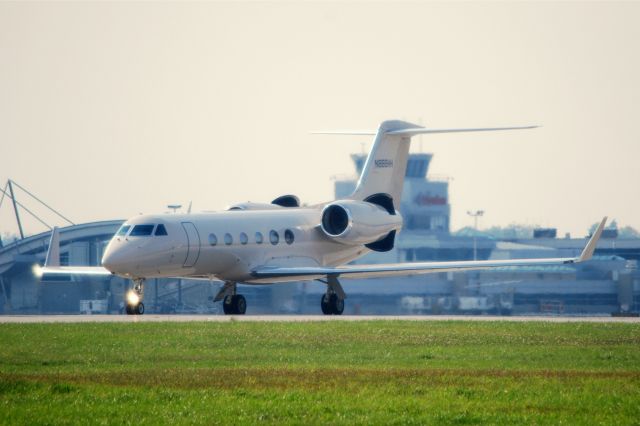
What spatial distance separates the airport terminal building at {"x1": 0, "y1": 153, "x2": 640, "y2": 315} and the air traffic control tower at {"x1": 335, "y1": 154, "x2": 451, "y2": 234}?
10cm

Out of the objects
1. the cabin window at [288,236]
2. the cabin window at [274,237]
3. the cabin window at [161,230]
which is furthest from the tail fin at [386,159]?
the cabin window at [161,230]

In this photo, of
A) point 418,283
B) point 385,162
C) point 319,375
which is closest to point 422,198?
point 418,283

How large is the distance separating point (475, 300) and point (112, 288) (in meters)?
35.1

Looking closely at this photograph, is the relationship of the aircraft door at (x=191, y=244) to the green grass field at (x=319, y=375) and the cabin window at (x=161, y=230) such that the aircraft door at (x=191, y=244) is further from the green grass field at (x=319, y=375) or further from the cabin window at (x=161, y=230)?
the green grass field at (x=319, y=375)

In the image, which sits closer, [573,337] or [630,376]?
[630,376]

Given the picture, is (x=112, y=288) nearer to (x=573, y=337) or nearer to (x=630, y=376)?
(x=573, y=337)

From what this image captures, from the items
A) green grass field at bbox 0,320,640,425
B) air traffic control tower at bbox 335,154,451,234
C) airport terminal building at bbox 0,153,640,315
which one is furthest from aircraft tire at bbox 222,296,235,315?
air traffic control tower at bbox 335,154,451,234

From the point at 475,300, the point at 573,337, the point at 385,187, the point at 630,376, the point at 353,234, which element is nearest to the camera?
the point at 630,376

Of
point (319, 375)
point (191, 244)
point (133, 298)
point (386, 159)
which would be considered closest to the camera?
point (319, 375)

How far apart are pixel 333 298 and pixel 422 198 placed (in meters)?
98.3

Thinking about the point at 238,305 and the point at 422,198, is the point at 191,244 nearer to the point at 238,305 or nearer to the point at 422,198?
the point at 238,305

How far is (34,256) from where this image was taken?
8875 cm

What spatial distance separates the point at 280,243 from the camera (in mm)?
45469

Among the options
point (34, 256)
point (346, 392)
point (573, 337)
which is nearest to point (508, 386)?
point (346, 392)
